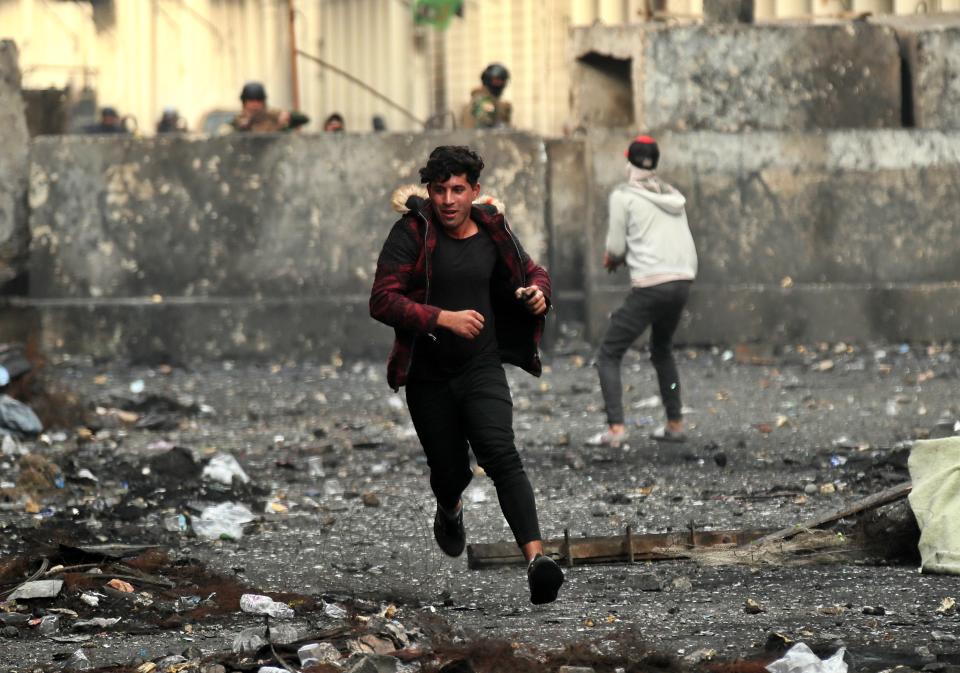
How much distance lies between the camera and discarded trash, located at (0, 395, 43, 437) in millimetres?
10148

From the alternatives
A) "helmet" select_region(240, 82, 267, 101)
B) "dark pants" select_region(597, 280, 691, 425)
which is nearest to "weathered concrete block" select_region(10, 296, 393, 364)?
"helmet" select_region(240, 82, 267, 101)

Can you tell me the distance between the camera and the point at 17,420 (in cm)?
1016

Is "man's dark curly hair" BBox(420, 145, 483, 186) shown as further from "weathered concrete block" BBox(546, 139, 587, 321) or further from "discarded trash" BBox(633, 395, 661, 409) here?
"weathered concrete block" BBox(546, 139, 587, 321)

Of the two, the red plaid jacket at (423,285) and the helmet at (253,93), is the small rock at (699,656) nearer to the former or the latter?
the red plaid jacket at (423,285)

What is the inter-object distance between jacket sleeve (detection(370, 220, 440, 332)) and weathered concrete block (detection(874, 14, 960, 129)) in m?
8.71

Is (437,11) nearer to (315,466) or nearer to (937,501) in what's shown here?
(315,466)

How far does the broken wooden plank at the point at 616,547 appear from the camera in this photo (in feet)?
22.1

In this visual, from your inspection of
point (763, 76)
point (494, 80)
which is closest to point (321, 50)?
point (494, 80)

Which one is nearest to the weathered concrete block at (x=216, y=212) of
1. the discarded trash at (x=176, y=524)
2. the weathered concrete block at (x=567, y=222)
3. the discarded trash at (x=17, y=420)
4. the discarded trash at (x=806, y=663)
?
the weathered concrete block at (x=567, y=222)

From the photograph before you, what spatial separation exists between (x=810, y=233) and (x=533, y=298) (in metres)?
8.11

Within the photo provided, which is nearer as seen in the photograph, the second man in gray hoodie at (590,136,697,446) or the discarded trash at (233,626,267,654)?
the discarded trash at (233,626,267,654)

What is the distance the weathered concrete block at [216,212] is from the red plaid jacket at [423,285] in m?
7.42

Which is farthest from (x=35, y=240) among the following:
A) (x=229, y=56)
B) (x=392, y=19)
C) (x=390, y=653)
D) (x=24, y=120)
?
(x=229, y=56)

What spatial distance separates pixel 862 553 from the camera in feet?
21.6
